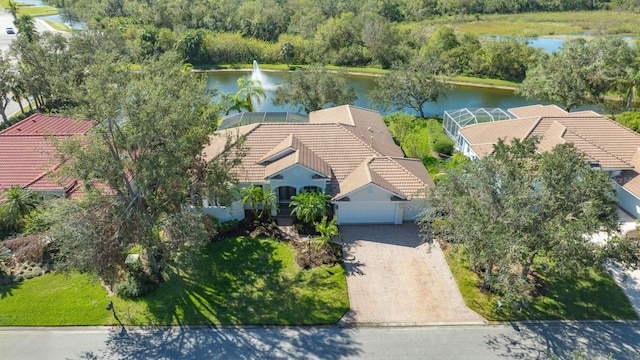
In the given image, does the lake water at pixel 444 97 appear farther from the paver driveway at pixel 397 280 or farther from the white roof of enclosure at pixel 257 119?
the paver driveway at pixel 397 280

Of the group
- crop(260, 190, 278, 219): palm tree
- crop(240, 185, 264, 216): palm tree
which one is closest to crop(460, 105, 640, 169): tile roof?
crop(260, 190, 278, 219): palm tree

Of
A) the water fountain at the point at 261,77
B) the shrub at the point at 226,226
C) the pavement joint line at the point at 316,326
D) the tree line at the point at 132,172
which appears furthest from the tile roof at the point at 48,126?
the water fountain at the point at 261,77

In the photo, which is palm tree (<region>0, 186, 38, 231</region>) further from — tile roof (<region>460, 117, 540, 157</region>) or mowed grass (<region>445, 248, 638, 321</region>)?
tile roof (<region>460, 117, 540, 157</region>)

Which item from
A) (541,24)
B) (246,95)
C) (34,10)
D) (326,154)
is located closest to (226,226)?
(326,154)

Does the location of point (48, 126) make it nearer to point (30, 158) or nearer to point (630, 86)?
point (30, 158)

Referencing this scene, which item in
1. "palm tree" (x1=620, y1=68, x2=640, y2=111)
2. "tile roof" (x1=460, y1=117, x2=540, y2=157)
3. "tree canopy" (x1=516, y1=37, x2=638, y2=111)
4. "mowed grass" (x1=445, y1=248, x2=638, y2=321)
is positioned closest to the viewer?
"mowed grass" (x1=445, y1=248, x2=638, y2=321)
